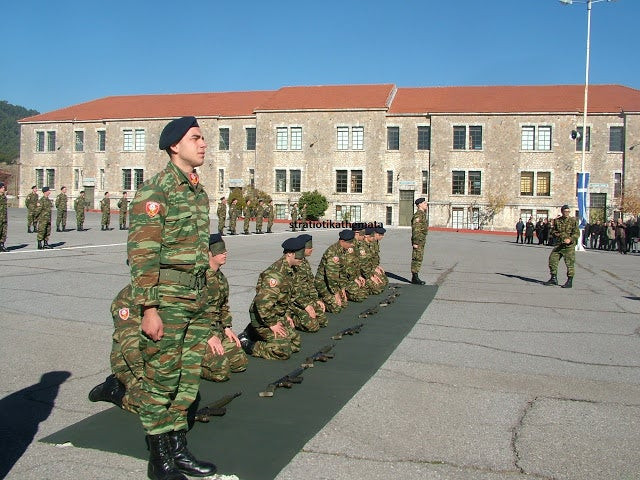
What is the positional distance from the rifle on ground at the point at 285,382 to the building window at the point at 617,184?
179 ft

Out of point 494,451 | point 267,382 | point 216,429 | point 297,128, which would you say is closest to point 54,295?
point 267,382

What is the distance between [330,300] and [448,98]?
52.7 meters

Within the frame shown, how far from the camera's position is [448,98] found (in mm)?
60031

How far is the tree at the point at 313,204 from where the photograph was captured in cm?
5566

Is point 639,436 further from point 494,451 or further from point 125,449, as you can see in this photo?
point 125,449

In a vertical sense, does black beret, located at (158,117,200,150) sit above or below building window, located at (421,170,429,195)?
below

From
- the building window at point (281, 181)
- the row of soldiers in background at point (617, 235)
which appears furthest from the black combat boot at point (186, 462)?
the building window at point (281, 181)

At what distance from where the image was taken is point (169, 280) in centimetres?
413

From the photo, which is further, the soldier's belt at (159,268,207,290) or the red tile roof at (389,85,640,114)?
the red tile roof at (389,85,640,114)

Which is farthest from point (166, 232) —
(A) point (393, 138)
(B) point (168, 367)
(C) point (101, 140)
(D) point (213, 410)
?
(C) point (101, 140)

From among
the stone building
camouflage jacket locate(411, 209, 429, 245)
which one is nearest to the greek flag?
camouflage jacket locate(411, 209, 429, 245)

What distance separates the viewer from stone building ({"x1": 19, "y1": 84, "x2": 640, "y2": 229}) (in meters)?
54.8

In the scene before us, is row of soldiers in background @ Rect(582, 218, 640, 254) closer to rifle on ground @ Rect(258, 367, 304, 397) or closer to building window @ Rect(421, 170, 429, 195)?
building window @ Rect(421, 170, 429, 195)

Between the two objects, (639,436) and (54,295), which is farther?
(54,295)
